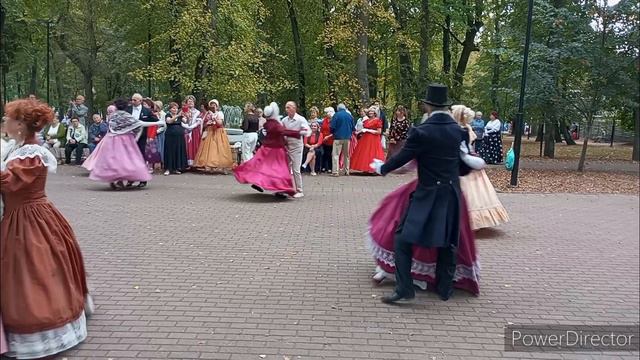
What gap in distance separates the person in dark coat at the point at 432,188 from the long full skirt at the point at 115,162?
7.76 m

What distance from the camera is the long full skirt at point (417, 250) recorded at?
5645mm

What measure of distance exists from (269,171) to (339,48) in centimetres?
1368

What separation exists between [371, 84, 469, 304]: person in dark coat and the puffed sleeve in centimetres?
294

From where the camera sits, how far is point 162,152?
15766mm

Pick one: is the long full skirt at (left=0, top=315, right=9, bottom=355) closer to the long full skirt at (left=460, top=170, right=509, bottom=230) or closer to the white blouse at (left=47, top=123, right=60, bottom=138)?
the long full skirt at (left=460, top=170, right=509, bottom=230)

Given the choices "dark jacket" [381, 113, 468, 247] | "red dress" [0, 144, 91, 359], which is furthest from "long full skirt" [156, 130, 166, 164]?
"red dress" [0, 144, 91, 359]

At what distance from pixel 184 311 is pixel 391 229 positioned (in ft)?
6.85

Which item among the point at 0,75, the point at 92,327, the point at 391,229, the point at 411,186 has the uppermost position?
the point at 0,75

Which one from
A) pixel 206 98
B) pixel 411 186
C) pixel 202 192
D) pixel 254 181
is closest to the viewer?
pixel 411 186

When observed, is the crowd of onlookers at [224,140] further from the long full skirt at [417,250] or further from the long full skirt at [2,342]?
the long full skirt at [2,342]

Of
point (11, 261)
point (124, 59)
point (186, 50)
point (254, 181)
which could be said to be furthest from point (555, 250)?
point (124, 59)

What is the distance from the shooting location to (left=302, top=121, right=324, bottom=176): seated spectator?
15802 millimetres

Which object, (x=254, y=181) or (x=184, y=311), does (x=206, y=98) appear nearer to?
(x=254, y=181)

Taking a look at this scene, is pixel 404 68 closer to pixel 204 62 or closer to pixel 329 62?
pixel 329 62
